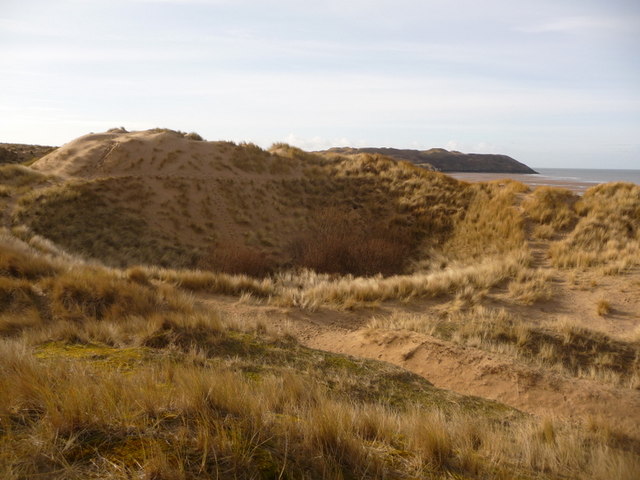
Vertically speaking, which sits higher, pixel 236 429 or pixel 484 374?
pixel 236 429

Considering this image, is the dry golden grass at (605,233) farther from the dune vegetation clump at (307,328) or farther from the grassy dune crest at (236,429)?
the grassy dune crest at (236,429)

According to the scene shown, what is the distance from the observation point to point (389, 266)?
15.1m

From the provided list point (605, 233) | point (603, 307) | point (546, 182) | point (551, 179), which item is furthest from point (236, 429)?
point (551, 179)

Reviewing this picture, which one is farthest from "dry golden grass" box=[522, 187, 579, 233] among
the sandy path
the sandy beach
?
the sandy path

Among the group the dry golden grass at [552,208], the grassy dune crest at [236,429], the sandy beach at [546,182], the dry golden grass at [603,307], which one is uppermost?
the sandy beach at [546,182]

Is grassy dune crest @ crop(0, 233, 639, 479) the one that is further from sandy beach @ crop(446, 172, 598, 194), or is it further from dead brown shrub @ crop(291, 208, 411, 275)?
sandy beach @ crop(446, 172, 598, 194)

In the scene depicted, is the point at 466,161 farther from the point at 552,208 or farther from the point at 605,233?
the point at 605,233

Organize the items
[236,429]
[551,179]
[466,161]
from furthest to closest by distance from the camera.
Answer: [466,161], [551,179], [236,429]

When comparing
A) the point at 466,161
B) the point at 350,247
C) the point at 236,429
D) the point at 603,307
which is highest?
the point at 466,161

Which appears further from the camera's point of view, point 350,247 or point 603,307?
point 350,247

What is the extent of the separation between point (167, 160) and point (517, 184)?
16.9 meters

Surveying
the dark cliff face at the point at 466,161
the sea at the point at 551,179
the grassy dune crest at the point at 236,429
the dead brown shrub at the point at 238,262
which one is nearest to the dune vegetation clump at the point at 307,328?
the grassy dune crest at the point at 236,429

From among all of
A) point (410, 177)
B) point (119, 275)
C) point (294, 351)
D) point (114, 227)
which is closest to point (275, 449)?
point (294, 351)

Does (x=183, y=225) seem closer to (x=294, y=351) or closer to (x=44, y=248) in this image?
(x=44, y=248)
